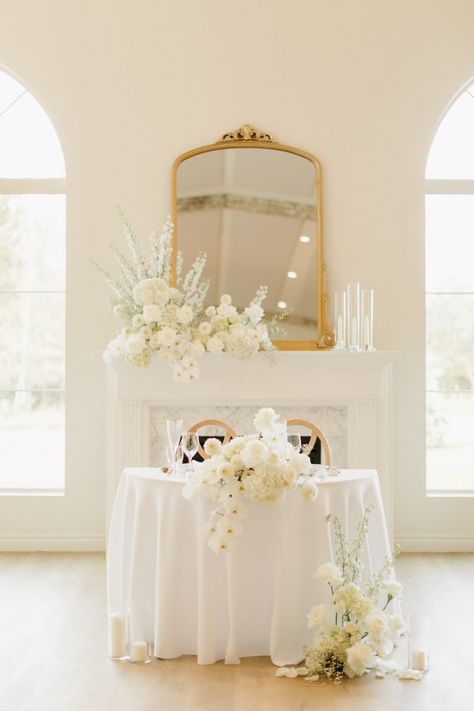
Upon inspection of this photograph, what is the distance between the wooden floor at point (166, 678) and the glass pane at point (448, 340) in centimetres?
183

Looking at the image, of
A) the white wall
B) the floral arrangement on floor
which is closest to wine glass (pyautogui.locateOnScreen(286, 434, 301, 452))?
the floral arrangement on floor

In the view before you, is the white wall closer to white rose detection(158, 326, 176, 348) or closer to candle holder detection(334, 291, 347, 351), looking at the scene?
candle holder detection(334, 291, 347, 351)

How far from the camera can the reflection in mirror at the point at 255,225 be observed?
5.81m

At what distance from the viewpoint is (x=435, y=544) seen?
589cm

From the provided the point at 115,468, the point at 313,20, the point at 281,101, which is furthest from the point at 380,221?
the point at 115,468

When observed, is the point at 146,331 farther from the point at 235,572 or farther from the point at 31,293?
the point at 235,572

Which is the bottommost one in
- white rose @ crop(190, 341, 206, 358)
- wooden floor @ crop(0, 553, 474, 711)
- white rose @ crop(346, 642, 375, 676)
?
wooden floor @ crop(0, 553, 474, 711)

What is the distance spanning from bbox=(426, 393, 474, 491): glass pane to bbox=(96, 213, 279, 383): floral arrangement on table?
4.55 feet

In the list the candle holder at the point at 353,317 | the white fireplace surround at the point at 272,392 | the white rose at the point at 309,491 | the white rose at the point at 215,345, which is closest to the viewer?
the white rose at the point at 309,491

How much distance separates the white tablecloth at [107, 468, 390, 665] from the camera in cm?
368

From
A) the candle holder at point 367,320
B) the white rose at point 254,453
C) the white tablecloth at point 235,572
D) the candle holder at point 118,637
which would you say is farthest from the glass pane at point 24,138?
the candle holder at point 118,637

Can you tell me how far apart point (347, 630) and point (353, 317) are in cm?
260

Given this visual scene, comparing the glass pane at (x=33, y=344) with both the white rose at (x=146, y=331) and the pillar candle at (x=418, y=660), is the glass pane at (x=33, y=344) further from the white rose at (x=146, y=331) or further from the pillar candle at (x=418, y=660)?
the pillar candle at (x=418, y=660)

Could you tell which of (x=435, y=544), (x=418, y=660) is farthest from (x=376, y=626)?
(x=435, y=544)
